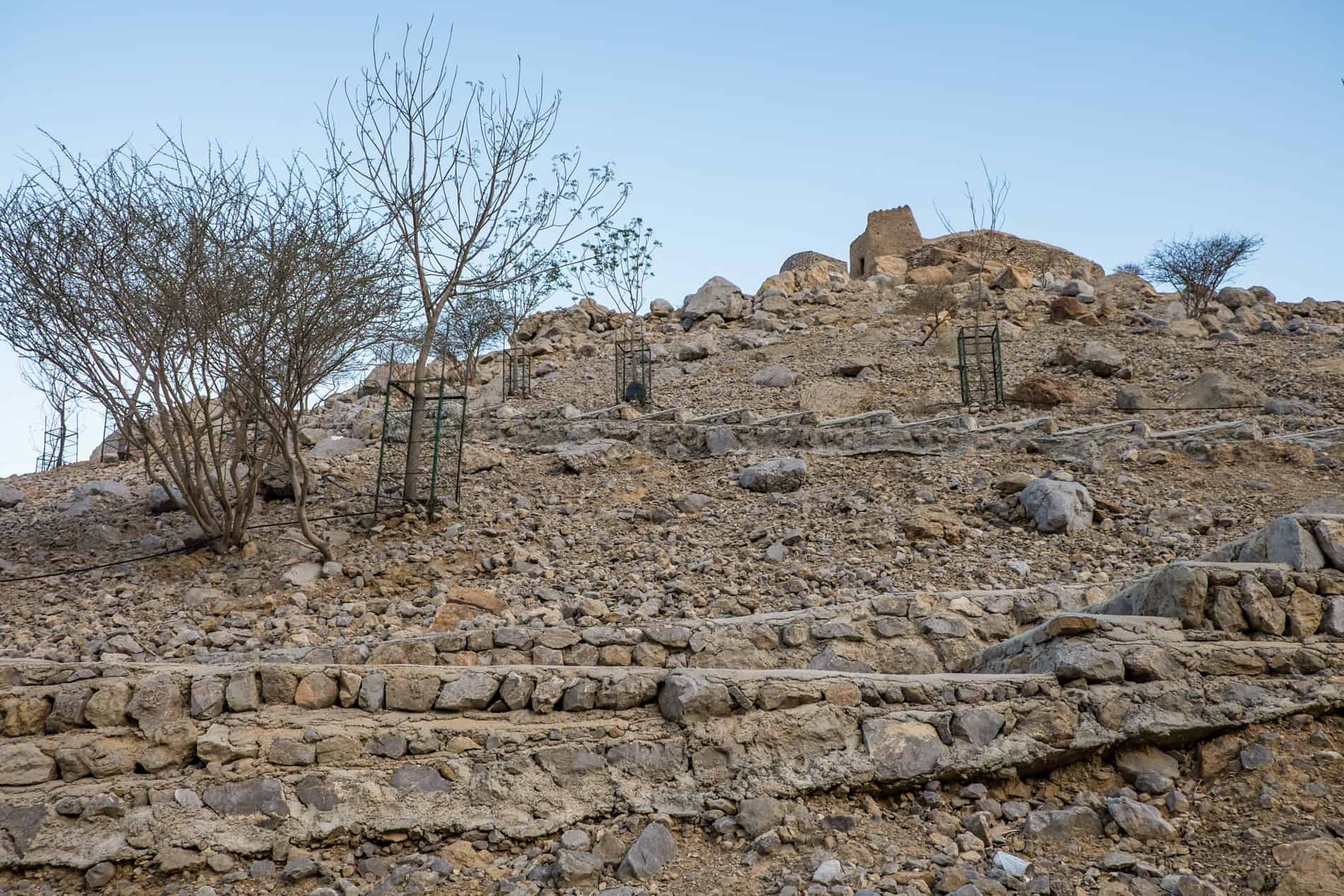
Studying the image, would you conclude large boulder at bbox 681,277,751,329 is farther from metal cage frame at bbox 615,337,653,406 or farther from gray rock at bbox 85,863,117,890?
gray rock at bbox 85,863,117,890

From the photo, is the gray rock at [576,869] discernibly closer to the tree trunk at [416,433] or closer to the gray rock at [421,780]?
the gray rock at [421,780]

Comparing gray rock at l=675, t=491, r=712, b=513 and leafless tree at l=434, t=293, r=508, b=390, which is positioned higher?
leafless tree at l=434, t=293, r=508, b=390

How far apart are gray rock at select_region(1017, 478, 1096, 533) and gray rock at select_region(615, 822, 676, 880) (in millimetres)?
4948

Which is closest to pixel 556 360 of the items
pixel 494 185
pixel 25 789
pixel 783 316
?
pixel 783 316

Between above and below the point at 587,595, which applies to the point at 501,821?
below

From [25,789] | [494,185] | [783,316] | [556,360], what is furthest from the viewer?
[783,316]

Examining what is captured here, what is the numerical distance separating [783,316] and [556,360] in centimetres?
479

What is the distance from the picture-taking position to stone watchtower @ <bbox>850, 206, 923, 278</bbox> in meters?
25.7

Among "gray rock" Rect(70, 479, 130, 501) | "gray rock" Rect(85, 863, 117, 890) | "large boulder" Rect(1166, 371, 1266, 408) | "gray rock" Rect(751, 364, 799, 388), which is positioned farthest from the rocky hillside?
"gray rock" Rect(751, 364, 799, 388)

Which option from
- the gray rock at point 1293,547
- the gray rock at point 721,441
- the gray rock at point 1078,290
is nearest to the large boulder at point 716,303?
the gray rock at point 1078,290

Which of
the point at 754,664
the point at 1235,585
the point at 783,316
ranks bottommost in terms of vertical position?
the point at 754,664

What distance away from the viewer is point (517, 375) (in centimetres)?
1598

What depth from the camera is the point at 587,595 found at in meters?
6.14

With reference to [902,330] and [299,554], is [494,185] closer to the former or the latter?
[299,554]
